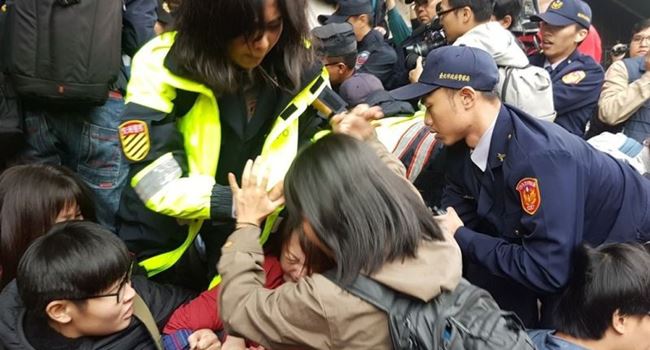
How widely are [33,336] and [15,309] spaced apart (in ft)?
0.35

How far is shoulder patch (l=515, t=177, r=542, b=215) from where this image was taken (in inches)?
79.4

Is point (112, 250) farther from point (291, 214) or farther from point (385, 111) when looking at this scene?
point (385, 111)

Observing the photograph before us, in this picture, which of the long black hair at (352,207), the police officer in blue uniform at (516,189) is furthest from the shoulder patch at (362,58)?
the long black hair at (352,207)

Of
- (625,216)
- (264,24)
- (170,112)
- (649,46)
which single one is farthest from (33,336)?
(649,46)

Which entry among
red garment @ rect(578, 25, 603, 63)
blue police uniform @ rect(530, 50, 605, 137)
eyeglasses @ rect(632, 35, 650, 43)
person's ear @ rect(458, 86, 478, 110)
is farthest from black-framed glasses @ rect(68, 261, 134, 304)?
eyeglasses @ rect(632, 35, 650, 43)

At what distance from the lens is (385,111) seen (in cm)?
283

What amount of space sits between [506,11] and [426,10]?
0.79 metres

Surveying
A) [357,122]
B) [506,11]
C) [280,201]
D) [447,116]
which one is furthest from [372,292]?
[506,11]

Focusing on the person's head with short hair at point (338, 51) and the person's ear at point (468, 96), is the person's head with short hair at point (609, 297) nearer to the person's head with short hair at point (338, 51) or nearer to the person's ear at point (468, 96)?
the person's ear at point (468, 96)

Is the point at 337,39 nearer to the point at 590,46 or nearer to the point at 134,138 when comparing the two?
the point at 590,46

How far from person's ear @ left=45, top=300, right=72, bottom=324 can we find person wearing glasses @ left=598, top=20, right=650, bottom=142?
3205 mm

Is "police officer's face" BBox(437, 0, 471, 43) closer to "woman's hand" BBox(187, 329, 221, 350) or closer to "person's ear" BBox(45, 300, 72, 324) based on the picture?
"woman's hand" BBox(187, 329, 221, 350)

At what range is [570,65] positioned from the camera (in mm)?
3451

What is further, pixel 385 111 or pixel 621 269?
pixel 385 111
